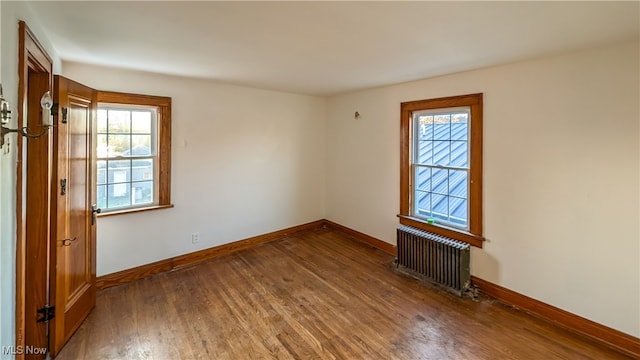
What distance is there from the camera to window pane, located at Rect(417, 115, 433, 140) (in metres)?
3.73

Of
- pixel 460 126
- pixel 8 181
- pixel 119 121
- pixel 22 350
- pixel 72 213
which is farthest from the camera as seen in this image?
pixel 460 126

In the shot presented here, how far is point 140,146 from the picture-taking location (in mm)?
3447

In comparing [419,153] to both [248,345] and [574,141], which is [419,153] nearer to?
[574,141]

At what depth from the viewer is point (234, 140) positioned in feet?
13.6

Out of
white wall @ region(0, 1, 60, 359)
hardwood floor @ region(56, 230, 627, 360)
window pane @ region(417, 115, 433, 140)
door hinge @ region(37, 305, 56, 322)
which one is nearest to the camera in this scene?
white wall @ region(0, 1, 60, 359)

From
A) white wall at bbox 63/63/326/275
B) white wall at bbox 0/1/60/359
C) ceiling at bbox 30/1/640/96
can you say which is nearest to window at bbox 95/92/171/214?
white wall at bbox 63/63/326/275

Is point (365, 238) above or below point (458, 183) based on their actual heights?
below

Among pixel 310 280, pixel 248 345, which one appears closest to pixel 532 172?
pixel 310 280

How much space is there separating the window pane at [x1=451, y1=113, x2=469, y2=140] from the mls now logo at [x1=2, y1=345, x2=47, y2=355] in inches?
153

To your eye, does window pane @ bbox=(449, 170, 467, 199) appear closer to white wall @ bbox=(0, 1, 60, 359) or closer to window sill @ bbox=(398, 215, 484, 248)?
window sill @ bbox=(398, 215, 484, 248)

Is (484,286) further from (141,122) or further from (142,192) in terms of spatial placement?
(141,122)

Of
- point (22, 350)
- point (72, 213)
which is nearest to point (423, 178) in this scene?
point (72, 213)

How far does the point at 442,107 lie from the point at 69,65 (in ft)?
12.7

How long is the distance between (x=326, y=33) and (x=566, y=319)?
311 centimetres
